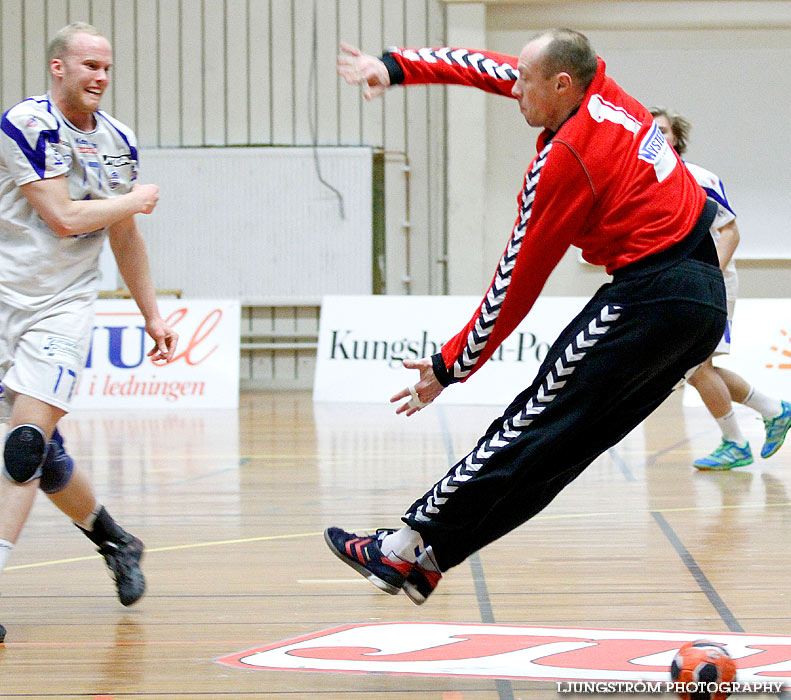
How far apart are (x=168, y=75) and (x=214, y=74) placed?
0.47 meters

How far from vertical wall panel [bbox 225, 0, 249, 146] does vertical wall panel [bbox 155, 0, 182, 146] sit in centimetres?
50

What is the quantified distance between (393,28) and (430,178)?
154cm

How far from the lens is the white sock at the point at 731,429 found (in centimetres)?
566

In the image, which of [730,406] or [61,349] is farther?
[730,406]

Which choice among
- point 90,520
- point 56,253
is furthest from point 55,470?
point 56,253

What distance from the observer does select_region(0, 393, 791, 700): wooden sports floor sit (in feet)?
8.76

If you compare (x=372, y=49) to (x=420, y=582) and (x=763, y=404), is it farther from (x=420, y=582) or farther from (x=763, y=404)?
(x=420, y=582)

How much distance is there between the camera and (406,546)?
2.84 metres

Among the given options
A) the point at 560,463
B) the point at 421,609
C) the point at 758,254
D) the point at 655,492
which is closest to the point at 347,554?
the point at 421,609

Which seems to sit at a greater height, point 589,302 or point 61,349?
point 589,302

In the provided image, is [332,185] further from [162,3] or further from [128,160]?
[128,160]

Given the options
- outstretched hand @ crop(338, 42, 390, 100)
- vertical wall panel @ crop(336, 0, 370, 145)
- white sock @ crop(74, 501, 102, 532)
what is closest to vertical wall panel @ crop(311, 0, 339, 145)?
vertical wall panel @ crop(336, 0, 370, 145)

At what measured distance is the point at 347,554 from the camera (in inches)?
116

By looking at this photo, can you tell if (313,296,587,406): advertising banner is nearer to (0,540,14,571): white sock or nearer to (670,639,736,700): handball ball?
(0,540,14,571): white sock
